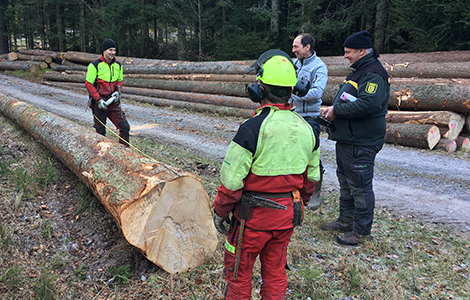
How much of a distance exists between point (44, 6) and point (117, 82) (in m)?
25.5

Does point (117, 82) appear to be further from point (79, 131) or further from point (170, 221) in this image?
point (170, 221)

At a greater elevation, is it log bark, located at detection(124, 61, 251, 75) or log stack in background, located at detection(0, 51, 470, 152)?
log bark, located at detection(124, 61, 251, 75)

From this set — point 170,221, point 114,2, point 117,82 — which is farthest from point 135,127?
point 114,2

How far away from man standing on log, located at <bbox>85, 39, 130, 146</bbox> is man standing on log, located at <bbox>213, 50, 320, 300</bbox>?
4.27 metres

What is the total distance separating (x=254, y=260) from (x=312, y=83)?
279cm

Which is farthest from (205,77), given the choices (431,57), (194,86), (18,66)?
(18,66)

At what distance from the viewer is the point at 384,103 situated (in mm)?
3553

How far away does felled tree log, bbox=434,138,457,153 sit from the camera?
7.62 metres

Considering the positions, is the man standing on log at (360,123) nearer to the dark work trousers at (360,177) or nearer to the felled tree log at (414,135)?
the dark work trousers at (360,177)

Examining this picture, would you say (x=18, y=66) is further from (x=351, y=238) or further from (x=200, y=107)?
(x=351, y=238)

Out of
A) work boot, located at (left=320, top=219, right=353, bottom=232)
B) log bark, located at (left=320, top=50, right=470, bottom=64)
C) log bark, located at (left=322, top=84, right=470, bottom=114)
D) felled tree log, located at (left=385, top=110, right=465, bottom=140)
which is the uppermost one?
log bark, located at (left=320, top=50, right=470, bottom=64)

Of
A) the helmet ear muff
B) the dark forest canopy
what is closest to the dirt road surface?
the helmet ear muff

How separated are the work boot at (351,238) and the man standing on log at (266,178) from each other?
159 cm

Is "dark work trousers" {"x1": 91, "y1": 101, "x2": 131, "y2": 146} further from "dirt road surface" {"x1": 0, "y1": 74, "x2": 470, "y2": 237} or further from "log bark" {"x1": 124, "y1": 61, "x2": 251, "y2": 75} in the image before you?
"log bark" {"x1": 124, "y1": 61, "x2": 251, "y2": 75}
